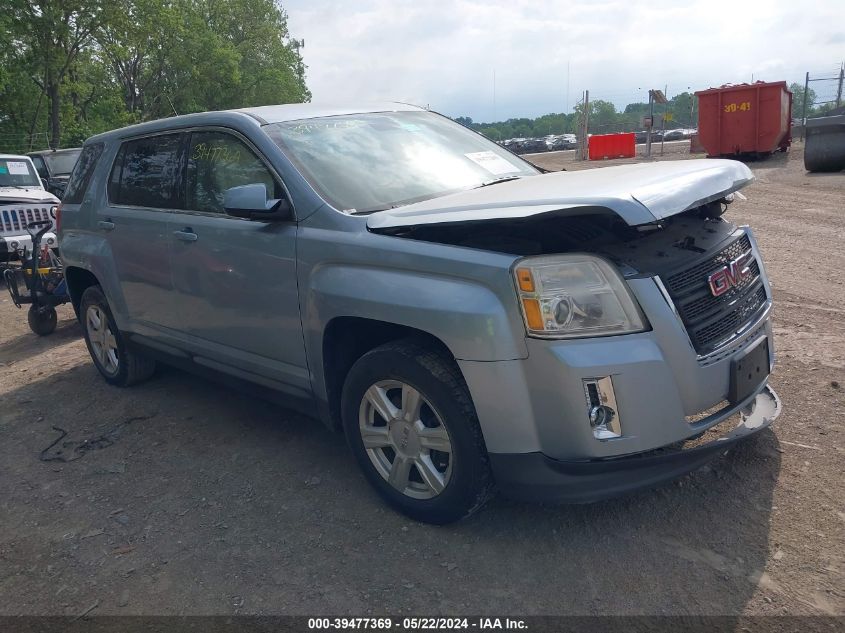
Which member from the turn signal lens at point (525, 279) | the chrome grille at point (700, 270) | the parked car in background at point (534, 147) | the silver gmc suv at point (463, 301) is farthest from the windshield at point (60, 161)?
the parked car in background at point (534, 147)

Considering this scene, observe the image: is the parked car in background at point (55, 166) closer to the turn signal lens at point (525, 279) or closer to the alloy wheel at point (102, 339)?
the alloy wheel at point (102, 339)

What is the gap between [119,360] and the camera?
5.47 meters

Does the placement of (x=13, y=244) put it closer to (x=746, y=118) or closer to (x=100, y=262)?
(x=100, y=262)

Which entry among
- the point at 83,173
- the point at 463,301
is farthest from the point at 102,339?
the point at 463,301

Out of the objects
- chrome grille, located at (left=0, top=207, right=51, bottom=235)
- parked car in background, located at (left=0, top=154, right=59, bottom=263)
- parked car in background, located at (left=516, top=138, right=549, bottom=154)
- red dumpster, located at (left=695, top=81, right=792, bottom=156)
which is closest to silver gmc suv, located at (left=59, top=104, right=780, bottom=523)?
parked car in background, located at (left=0, top=154, right=59, bottom=263)

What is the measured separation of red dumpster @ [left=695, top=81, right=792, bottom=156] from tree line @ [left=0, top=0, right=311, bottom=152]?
2078cm

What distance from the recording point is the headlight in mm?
2697

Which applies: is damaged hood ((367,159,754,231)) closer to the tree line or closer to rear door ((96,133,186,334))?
rear door ((96,133,186,334))

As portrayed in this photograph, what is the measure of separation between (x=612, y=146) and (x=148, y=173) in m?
27.4

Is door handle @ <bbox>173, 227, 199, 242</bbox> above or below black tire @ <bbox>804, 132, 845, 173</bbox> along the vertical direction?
above

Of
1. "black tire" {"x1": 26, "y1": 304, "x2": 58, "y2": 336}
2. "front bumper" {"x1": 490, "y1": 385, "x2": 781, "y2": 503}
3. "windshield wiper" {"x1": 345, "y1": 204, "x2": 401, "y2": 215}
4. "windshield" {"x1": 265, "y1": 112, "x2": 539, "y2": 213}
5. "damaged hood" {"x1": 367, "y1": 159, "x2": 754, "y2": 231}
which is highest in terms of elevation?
"windshield" {"x1": 265, "y1": 112, "x2": 539, "y2": 213}

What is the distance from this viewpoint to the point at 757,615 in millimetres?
2520

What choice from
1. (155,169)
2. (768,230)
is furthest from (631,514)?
(768,230)

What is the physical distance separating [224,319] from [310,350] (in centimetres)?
79
